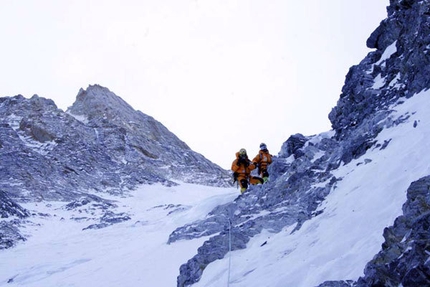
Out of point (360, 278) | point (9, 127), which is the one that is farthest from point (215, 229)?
point (9, 127)

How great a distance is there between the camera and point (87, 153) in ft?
193

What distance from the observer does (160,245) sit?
16.3 meters

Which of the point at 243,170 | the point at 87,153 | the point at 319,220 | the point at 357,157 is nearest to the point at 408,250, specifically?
the point at 319,220

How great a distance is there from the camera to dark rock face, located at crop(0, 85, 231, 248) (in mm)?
47125

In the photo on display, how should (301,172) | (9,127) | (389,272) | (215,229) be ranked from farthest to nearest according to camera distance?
(9,127)
(215,229)
(301,172)
(389,272)

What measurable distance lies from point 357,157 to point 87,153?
164ft

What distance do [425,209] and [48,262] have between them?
51.0ft

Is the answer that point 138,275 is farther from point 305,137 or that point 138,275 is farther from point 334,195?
point 305,137

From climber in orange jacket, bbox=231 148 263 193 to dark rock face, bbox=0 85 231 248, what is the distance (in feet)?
64.2

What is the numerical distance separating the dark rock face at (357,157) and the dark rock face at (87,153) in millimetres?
22352

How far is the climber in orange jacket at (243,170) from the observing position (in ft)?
58.0

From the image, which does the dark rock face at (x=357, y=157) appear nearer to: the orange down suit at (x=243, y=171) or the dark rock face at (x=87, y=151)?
the orange down suit at (x=243, y=171)

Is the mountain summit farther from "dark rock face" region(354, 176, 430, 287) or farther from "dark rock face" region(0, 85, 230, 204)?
"dark rock face" region(0, 85, 230, 204)

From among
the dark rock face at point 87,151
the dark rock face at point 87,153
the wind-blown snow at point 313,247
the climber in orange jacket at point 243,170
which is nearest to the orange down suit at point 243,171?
the climber in orange jacket at point 243,170
